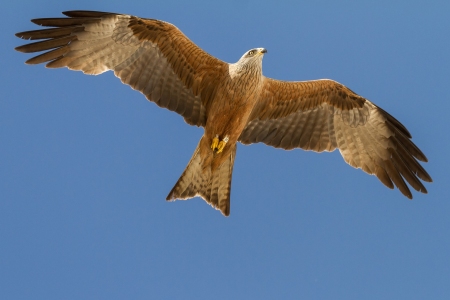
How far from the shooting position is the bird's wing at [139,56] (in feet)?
34.9

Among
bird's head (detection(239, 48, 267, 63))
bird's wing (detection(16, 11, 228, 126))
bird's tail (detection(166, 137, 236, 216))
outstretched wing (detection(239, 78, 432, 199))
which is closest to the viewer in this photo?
bird's wing (detection(16, 11, 228, 126))

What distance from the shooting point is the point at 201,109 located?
11438 millimetres

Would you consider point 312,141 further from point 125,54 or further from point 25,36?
point 25,36

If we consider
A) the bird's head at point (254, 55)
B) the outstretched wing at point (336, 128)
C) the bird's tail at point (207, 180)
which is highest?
the bird's head at point (254, 55)

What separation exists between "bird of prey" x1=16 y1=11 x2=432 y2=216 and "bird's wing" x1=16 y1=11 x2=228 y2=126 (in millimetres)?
15

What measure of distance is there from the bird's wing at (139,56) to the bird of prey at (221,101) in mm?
15

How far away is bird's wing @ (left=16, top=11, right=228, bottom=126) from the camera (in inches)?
419

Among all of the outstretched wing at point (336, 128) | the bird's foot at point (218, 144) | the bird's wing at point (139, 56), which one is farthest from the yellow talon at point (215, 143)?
the outstretched wing at point (336, 128)

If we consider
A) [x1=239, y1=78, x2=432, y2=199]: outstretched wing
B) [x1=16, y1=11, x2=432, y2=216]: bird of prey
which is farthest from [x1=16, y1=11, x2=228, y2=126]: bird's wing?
[x1=239, y1=78, x2=432, y2=199]: outstretched wing

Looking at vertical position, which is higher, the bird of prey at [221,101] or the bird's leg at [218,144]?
the bird of prey at [221,101]

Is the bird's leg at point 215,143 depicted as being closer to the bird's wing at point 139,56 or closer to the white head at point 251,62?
the bird's wing at point 139,56

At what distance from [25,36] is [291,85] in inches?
166

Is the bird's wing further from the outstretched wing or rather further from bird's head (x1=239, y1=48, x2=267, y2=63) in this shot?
the outstretched wing

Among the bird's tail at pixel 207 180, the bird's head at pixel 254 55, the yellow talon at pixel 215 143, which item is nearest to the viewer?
the bird's head at pixel 254 55
